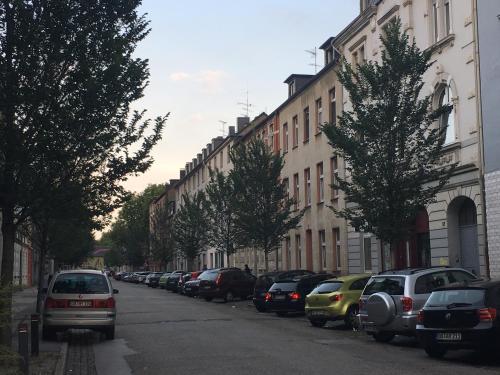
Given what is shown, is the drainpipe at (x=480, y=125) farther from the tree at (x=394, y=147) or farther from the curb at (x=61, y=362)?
the curb at (x=61, y=362)

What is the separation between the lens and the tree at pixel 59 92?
39.7 ft

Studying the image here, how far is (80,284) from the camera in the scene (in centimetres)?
1591

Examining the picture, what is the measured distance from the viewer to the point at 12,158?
12.0 metres

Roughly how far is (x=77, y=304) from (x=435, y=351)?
8.13 m

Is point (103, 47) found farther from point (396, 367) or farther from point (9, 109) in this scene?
point (396, 367)

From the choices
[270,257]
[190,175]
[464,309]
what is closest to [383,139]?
[464,309]

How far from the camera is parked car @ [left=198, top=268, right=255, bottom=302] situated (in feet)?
110

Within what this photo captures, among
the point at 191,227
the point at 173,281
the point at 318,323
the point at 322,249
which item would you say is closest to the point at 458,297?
the point at 318,323

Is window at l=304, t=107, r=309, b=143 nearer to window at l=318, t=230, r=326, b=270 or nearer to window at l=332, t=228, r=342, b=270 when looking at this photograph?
window at l=318, t=230, r=326, b=270

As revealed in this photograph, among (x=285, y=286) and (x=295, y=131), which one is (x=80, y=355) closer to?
(x=285, y=286)

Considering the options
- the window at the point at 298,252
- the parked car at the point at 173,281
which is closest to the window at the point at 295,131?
the window at the point at 298,252

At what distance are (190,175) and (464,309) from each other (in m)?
75.6

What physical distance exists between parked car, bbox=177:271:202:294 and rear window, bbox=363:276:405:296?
1059 inches

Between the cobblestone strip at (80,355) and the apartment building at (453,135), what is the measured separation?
9.40 metres
